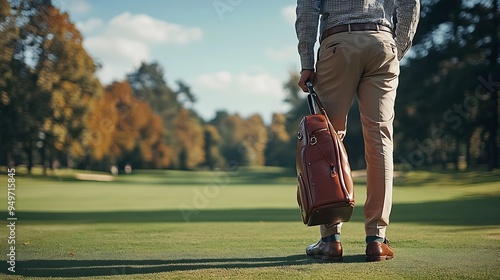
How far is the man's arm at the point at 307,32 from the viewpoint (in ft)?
11.2

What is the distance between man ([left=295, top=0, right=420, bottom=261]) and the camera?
3328 mm

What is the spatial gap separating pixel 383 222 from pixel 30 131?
15.4 m

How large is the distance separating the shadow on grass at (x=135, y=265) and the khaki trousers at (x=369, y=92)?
13.8 inches

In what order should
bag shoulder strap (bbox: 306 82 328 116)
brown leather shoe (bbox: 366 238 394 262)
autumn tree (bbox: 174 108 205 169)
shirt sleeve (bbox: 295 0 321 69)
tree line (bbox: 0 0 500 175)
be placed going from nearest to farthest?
brown leather shoe (bbox: 366 238 394 262), bag shoulder strap (bbox: 306 82 328 116), shirt sleeve (bbox: 295 0 321 69), tree line (bbox: 0 0 500 175), autumn tree (bbox: 174 108 205 169)

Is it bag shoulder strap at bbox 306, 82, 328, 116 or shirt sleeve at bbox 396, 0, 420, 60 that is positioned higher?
shirt sleeve at bbox 396, 0, 420, 60

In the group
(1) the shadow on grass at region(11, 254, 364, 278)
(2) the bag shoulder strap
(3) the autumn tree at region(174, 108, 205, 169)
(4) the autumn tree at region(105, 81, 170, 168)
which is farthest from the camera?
(3) the autumn tree at region(174, 108, 205, 169)

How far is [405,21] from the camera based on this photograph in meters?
3.53

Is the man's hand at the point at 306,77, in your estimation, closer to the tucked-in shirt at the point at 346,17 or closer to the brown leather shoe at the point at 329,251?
the tucked-in shirt at the point at 346,17

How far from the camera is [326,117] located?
10.4 ft

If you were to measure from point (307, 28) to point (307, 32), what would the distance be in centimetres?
2

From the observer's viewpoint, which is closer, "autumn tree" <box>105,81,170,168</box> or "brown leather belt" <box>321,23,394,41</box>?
"brown leather belt" <box>321,23,394,41</box>

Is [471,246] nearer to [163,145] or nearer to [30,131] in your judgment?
[30,131]

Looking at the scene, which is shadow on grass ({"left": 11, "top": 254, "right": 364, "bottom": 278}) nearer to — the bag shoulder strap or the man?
the man

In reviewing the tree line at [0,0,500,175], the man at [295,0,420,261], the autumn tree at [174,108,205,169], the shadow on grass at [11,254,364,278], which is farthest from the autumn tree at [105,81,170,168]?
the man at [295,0,420,261]
